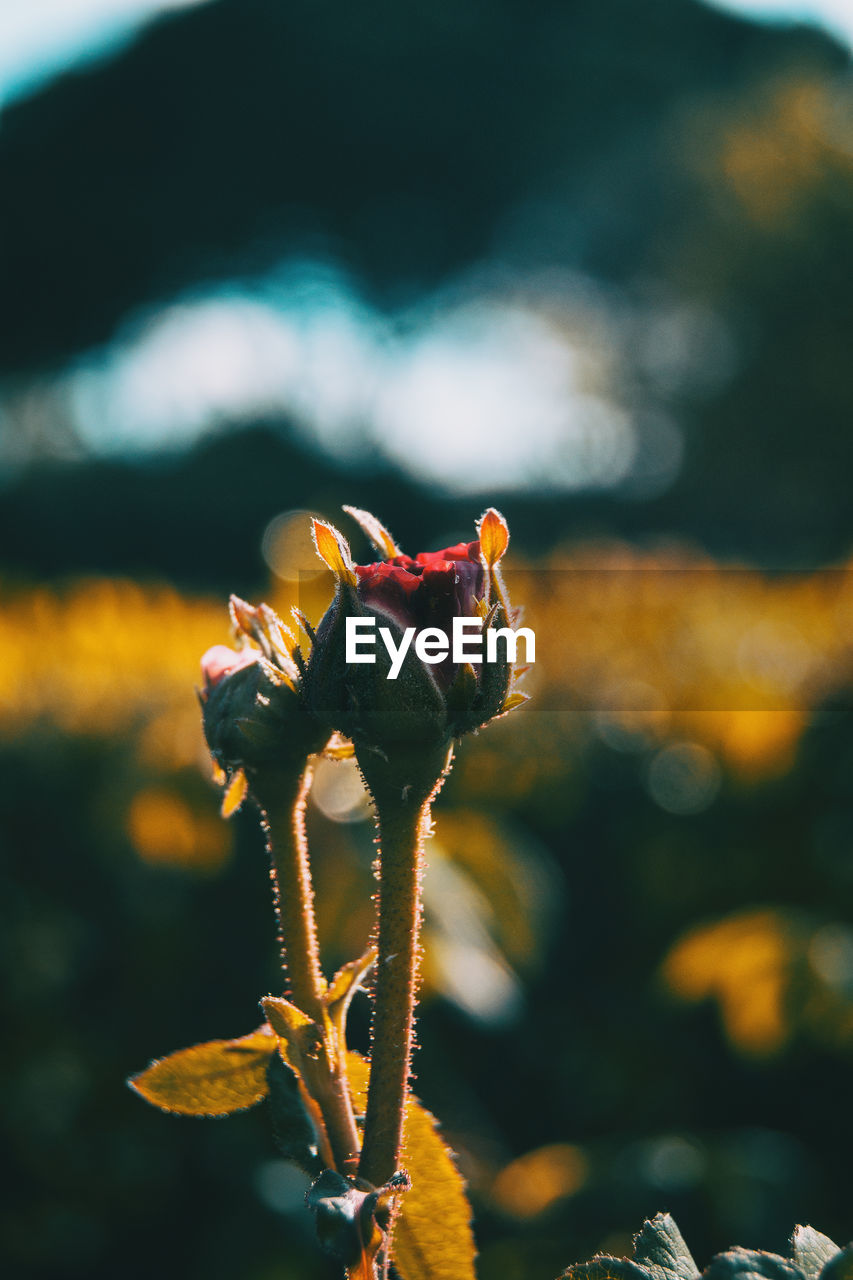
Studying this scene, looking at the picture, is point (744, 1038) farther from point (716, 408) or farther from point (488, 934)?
point (716, 408)

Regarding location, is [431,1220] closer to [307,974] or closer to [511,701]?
[307,974]

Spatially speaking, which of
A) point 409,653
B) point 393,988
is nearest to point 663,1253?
point 393,988

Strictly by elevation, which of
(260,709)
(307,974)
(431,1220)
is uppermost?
(260,709)

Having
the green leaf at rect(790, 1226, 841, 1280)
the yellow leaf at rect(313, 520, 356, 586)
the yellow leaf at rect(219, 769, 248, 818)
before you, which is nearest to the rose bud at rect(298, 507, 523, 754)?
the yellow leaf at rect(313, 520, 356, 586)

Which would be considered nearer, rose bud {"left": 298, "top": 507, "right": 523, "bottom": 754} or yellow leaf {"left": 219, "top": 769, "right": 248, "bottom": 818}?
rose bud {"left": 298, "top": 507, "right": 523, "bottom": 754}

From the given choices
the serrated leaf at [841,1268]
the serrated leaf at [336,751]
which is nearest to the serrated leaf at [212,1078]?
the serrated leaf at [336,751]

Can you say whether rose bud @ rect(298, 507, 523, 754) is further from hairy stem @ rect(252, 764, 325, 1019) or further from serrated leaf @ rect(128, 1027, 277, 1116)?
serrated leaf @ rect(128, 1027, 277, 1116)
